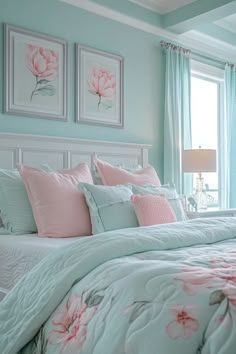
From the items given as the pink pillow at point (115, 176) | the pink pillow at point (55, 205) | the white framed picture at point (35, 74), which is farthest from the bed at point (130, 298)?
the white framed picture at point (35, 74)

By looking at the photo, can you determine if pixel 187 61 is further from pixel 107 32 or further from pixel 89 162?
pixel 89 162

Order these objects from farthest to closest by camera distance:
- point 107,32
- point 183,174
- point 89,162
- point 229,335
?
point 183,174 < point 107,32 < point 89,162 < point 229,335

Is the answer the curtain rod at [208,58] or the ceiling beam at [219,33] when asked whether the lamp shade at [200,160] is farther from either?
the ceiling beam at [219,33]

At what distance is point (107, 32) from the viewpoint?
351 cm

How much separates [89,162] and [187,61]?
1636 mm

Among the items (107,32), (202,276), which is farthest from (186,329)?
(107,32)

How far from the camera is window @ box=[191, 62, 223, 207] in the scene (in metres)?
4.47

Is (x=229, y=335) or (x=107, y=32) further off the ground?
(x=107, y=32)

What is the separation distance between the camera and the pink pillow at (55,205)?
2.26 metres

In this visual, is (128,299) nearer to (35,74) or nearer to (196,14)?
(35,74)

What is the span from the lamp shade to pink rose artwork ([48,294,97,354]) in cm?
248

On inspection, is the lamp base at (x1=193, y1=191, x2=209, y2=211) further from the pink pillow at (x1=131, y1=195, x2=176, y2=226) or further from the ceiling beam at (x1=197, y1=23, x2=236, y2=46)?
the ceiling beam at (x1=197, y1=23, x2=236, y2=46)

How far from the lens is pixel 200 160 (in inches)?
144

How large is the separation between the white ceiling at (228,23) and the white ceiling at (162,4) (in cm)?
67
